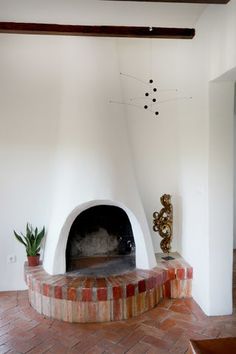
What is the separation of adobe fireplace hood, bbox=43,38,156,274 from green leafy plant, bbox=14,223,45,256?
0.55 ft

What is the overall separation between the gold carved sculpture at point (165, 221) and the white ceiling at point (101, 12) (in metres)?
1.82

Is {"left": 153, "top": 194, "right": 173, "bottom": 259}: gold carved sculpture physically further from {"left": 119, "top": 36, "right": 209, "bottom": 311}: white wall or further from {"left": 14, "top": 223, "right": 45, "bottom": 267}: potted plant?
{"left": 14, "top": 223, "right": 45, "bottom": 267}: potted plant

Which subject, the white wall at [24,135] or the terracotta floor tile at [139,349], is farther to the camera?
the white wall at [24,135]

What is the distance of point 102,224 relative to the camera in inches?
145

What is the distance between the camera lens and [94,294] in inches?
111

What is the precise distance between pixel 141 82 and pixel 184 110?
1.95 ft

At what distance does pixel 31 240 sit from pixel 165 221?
148 cm

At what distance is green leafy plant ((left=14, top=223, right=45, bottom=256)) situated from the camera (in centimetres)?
331

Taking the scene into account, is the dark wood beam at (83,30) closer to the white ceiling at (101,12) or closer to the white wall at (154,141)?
the white ceiling at (101,12)

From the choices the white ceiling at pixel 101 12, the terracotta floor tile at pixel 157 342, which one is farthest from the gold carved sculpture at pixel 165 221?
the white ceiling at pixel 101 12

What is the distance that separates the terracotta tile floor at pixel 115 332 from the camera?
2441 millimetres

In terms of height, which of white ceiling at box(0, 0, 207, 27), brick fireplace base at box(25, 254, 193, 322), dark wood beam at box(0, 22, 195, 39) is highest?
white ceiling at box(0, 0, 207, 27)

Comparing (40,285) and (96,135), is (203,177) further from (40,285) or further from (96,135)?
(40,285)

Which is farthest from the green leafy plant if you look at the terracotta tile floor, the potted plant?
the terracotta tile floor
